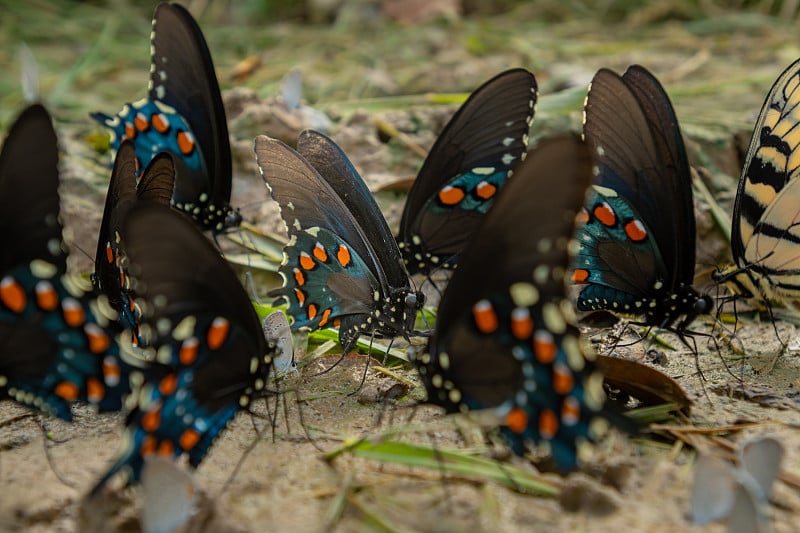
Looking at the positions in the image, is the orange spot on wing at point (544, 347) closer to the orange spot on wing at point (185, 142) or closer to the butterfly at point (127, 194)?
the butterfly at point (127, 194)

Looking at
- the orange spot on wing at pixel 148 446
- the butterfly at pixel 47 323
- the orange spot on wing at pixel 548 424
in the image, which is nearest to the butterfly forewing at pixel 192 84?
the butterfly at pixel 47 323

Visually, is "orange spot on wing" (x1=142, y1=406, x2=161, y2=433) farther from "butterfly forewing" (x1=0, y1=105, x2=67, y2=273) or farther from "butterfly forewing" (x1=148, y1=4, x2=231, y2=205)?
"butterfly forewing" (x1=148, y1=4, x2=231, y2=205)

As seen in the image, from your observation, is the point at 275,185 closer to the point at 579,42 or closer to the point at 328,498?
the point at 328,498

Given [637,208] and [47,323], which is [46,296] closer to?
[47,323]

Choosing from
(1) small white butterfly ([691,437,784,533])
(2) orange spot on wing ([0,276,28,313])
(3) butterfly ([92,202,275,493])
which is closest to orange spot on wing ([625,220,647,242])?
(1) small white butterfly ([691,437,784,533])

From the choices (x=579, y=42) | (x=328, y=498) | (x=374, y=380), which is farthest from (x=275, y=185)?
(x=579, y=42)

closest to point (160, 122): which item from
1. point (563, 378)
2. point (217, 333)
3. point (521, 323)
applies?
point (217, 333)

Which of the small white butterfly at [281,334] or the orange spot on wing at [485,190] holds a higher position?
the orange spot on wing at [485,190]
